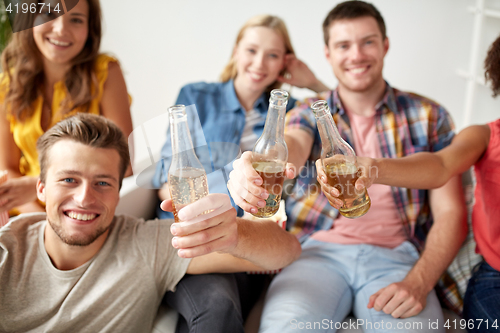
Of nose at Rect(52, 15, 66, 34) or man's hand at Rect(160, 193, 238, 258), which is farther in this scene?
nose at Rect(52, 15, 66, 34)

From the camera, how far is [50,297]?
1.09 m

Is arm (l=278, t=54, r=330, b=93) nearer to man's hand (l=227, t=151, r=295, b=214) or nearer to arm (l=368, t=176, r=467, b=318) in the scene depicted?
→ arm (l=368, t=176, r=467, b=318)

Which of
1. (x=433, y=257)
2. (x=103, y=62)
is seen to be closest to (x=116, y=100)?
(x=103, y=62)

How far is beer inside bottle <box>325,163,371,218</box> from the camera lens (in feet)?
2.73

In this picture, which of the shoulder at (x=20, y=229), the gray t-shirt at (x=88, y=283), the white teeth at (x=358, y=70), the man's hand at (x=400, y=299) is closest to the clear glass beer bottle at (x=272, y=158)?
the gray t-shirt at (x=88, y=283)

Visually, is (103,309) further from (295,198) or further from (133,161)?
(295,198)

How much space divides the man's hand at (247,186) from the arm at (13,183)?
2.71 feet

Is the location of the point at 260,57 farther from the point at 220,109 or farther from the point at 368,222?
the point at 368,222

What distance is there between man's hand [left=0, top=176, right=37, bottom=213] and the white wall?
1188mm

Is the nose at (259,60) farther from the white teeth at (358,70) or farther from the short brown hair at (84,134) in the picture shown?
the short brown hair at (84,134)

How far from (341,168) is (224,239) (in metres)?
0.28

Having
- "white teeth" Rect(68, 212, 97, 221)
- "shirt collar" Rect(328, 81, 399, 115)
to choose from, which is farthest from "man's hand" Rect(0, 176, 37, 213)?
"shirt collar" Rect(328, 81, 399, 115)

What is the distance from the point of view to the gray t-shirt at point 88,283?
1073mm

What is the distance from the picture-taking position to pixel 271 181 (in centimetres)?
83
